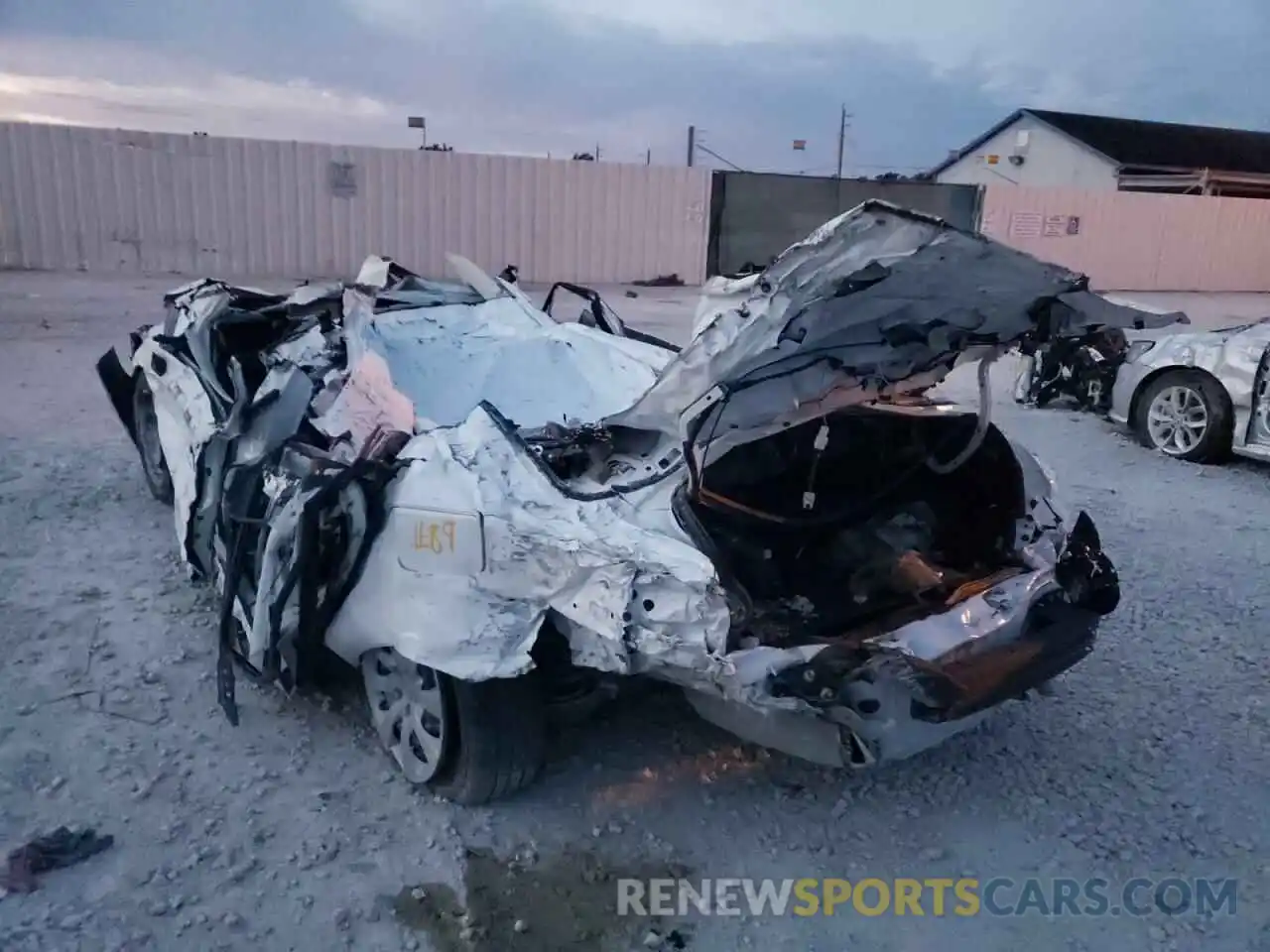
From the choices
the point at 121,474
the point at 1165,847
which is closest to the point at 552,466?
the point at 1165,847

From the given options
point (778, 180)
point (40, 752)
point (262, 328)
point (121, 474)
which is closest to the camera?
point (40, 752)

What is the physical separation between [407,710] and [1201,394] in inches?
254

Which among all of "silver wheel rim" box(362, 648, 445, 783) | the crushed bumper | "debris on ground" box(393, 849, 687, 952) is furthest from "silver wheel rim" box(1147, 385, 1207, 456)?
"silver wheel rim" box(362, 648, 445, 783)

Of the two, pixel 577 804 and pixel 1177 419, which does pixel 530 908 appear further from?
pixel 1177 419

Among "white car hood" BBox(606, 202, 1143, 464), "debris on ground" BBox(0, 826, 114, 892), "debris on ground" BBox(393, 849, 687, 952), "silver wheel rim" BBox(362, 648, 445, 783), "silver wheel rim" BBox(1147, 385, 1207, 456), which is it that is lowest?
"debris on ground" BBox(393, 849, 687, 952)

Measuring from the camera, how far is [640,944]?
2578 mm

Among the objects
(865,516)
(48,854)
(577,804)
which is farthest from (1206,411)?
(48,854)

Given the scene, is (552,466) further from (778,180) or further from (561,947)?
(778,180)

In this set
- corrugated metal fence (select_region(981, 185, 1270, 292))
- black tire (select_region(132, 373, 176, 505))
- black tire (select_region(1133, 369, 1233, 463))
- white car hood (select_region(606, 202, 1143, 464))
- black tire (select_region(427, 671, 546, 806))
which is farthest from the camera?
corrugated metal fence (select_region(981, 185, 1270, 292))

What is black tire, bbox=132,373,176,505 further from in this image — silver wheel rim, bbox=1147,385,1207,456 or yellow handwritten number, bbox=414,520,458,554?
silver wheel rim, bbox=1147,385,1207,456

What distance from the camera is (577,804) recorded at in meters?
3.12

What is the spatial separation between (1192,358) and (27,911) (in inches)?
300

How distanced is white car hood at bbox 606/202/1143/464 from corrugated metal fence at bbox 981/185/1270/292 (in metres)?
19.4

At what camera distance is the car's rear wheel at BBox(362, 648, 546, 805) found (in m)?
2.90
